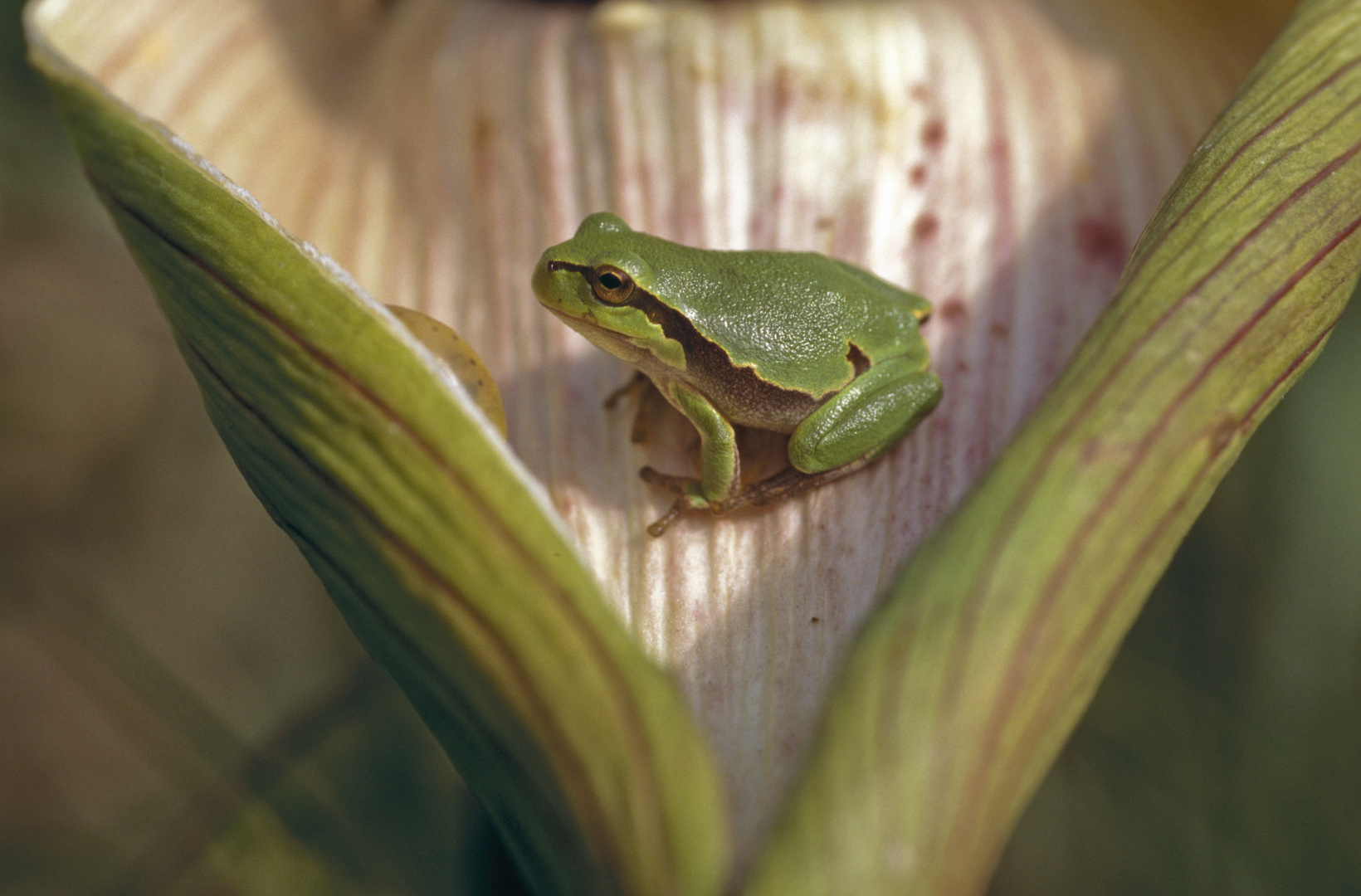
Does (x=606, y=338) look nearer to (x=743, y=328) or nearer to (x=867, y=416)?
(x=743, y=328)

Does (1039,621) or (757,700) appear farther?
(757,700)

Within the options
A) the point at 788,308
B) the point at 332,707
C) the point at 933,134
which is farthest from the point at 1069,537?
the point at 332,707

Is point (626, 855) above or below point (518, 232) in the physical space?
below

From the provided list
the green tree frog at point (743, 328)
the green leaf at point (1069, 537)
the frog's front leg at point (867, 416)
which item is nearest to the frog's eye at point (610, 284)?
the green tree frog at point (743, 328)

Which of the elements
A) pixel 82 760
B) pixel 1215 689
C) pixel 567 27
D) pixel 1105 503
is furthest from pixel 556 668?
pixel 82 760

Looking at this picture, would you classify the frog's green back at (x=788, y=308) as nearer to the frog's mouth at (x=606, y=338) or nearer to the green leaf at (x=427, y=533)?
the frog's mouth at (x=606, y=338)

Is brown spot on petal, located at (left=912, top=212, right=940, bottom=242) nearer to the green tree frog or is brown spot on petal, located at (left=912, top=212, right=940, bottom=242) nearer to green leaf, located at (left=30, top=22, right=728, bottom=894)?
the green tree frog

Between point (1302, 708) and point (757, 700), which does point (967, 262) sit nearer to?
point (757, 700)
